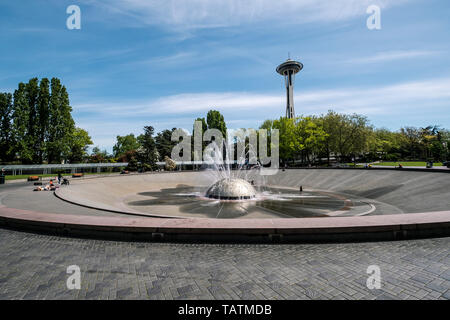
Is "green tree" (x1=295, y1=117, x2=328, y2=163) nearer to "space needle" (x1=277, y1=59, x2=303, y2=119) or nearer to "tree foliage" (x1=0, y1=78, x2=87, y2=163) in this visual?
"space needle" (x1=277, y1=59, x2=303, y2=119)

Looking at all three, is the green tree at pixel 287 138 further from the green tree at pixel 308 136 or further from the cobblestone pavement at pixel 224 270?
the cobblestone pavement at pixel 224 270

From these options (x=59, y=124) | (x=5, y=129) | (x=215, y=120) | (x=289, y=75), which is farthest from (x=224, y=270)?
(x=289, y=75)

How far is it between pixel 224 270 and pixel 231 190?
13388mm

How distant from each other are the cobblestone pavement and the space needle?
76.6 m

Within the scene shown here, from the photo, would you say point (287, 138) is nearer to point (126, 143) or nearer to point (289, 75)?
point (289, 75)

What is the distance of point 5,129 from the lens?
3959cm

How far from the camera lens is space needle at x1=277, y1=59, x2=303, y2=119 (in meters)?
77.8

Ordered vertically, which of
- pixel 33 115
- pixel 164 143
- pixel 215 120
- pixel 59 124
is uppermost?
pixel 215 120

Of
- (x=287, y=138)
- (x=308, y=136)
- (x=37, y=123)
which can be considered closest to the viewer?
(x=37, y=123)

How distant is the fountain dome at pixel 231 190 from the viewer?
704 inches

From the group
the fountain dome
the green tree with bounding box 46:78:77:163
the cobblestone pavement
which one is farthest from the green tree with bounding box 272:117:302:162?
the green tree with bounding box 46:78:77:163

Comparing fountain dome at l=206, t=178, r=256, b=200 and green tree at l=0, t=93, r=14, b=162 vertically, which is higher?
green tree at l=0, t=93, r=14, b=162

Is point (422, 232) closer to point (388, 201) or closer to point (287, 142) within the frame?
point (388, 201)

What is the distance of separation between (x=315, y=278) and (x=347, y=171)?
31.8 meters
